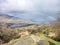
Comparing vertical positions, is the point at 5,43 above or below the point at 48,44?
below

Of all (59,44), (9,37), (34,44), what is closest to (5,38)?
(9,37)

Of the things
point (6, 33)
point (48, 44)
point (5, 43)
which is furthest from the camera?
point (6, 33)

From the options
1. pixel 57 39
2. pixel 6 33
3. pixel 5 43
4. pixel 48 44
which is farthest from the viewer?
pixel 6 33

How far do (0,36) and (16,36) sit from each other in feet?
6.31

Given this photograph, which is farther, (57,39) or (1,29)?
(1,29)

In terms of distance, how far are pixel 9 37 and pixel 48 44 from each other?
6.07 metres

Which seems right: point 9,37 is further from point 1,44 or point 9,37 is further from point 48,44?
point 48,44

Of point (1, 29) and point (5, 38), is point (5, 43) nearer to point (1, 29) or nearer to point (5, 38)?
point (5, 38)

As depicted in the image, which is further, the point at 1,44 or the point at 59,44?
the point at 1,44

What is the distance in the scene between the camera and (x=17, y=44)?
15.6m

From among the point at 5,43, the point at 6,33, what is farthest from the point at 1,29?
the point at 5,43

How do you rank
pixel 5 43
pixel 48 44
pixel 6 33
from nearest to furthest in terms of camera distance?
pixel 48 44
pixel 5 43
pixel 6 33

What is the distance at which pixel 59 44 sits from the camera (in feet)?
51.3

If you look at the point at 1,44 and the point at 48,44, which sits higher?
the point at 48,44
